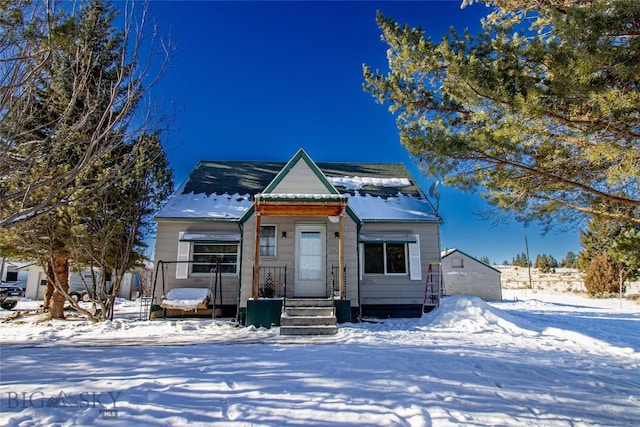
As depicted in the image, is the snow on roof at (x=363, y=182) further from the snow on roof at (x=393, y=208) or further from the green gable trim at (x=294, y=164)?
the green gable trim at (x=294, y=164)

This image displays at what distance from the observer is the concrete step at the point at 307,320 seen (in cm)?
859

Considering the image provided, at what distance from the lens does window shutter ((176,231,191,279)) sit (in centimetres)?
1147

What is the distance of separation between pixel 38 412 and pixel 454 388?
442 centimetres

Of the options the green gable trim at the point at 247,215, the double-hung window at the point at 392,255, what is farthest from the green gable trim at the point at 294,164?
the double-hung window at the point at 392,255

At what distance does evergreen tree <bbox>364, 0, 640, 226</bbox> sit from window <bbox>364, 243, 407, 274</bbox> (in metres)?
5.24

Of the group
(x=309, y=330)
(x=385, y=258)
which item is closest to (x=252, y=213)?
(x=309, y=330)

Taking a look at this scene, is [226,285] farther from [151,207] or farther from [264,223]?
[151,207]

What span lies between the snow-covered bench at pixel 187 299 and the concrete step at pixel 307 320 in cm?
316

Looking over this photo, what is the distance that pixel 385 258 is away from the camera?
40.2 ft

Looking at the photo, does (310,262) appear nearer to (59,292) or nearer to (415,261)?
(415,261)

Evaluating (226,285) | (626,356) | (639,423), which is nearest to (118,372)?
(639,423)

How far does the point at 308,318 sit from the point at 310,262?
274 centimetres

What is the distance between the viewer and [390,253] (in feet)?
40.5

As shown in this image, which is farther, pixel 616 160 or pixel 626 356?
pixel 626 356
